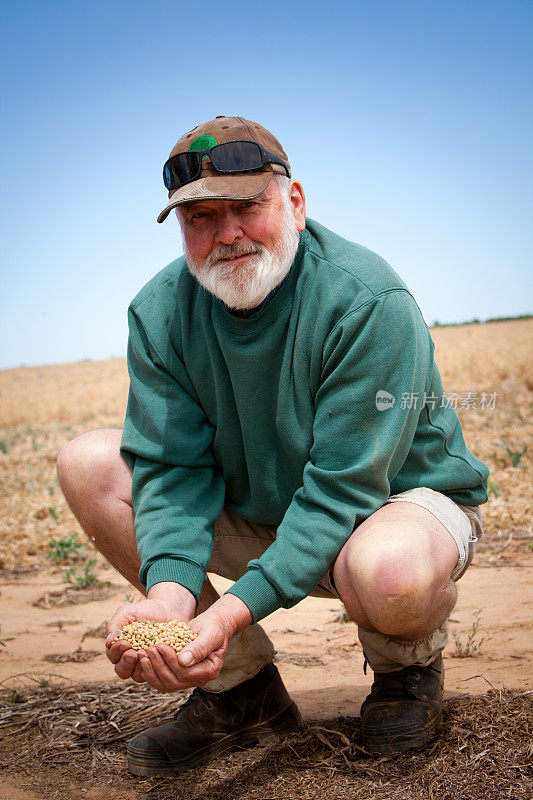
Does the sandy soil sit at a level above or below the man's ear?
below

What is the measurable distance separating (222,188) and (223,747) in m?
1.64

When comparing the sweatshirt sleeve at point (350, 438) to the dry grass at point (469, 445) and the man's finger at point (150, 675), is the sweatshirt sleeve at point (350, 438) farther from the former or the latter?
the dry grass at point (469, 445)

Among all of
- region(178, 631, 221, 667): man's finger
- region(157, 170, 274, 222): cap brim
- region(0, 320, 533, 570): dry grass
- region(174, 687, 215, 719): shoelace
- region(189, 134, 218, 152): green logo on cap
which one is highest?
region(189, 134, 218, 152): green logo on cap

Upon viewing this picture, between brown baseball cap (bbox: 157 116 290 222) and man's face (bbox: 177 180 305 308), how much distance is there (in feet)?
0.16

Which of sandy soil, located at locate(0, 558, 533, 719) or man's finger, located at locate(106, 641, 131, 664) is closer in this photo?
man's finger, located at locate(106, 641, 131, 664)

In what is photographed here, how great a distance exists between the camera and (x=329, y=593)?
2184 millimetres

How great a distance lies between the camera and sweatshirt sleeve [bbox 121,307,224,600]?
2029 mm

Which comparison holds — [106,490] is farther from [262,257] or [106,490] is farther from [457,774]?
[457,774]

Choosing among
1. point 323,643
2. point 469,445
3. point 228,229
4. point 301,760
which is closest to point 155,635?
point 301,760

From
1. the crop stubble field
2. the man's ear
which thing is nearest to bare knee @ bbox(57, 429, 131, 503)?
the crop stubble field

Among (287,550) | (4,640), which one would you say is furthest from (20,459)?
(287,550)

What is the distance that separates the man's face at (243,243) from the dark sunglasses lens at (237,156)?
8 cm

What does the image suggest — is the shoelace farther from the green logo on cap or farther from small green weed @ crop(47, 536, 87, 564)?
small green weed @ crop(47, 536, 87, 564)

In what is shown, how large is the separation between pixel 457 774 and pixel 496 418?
627cm
